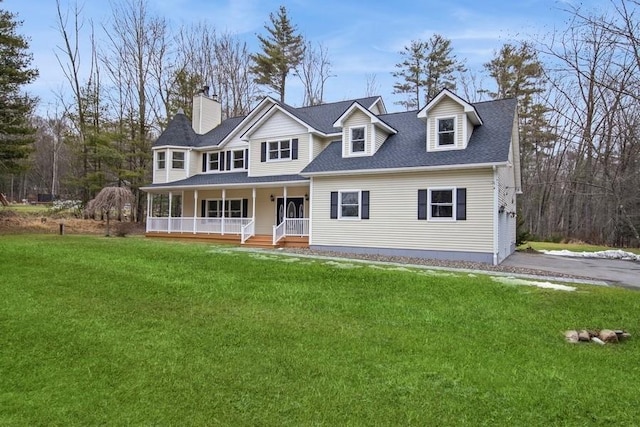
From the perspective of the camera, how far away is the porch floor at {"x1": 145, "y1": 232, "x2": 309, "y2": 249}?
17.9m

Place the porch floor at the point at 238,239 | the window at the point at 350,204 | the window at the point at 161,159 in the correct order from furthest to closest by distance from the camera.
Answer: the window at the point at 161,159 → the porch floor at the point at 238,239 → the window at the point at 350,204

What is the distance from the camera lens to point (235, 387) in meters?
4.24

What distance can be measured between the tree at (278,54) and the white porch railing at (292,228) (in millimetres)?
17522

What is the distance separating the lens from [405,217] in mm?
14992

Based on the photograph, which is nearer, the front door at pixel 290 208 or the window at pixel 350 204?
the window at pixel 350 204

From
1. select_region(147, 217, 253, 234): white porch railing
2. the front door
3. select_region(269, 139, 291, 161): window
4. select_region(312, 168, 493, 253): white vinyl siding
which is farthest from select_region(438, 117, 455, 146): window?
select_region(147, 217, 253, 234): white porch railing

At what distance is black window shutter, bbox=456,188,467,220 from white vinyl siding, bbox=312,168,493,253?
117 mm

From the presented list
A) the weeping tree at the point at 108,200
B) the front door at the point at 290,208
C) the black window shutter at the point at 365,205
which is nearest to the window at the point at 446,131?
the black window shutter at the point at 365,205

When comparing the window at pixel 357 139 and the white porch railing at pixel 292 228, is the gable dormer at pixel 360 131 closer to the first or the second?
the window at pixel 357 139

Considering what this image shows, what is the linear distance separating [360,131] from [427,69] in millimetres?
19261

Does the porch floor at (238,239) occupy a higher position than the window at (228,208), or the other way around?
the window at (228,208)

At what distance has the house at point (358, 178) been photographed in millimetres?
14031

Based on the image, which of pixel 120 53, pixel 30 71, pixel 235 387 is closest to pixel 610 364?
pixel 235 387

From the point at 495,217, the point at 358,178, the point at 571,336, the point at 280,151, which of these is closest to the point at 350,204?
the point at 358,178
